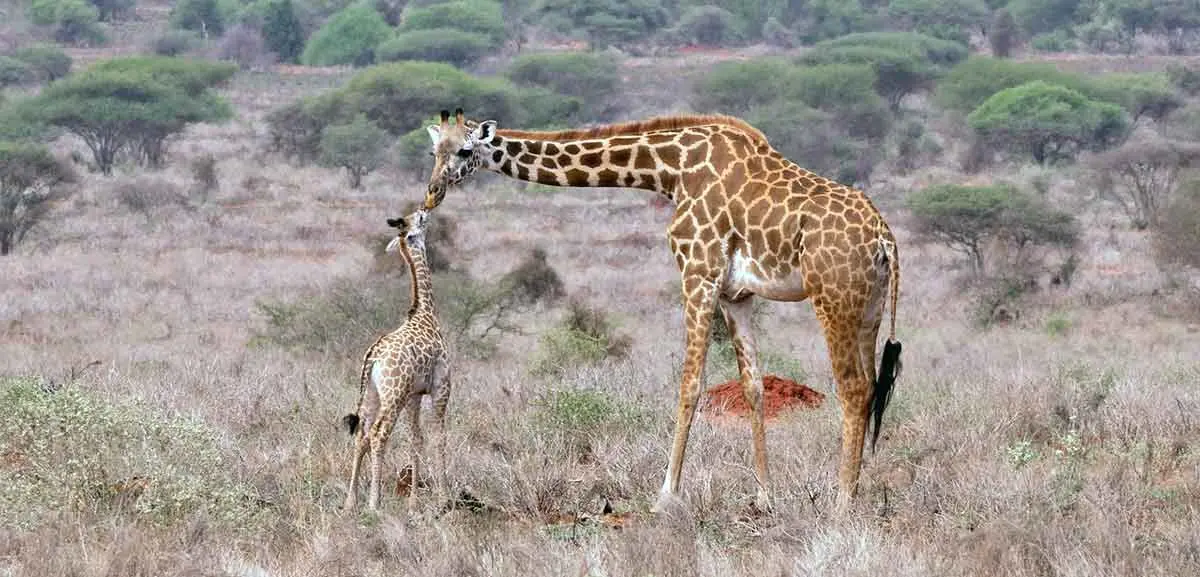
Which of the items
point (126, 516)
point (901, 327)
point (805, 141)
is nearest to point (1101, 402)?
point (126, 516)

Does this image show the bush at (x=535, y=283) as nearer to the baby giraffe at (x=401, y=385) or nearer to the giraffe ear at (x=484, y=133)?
the baby giraffe at (x=401, y=385)

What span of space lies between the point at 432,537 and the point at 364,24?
176 feet

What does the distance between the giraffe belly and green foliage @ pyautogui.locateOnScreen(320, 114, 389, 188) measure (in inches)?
1038

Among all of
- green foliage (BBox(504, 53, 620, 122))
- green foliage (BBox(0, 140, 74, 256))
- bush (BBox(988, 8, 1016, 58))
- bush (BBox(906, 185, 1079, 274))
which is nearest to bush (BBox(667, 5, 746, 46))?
bush (BBox(988, 8, 1016, 58))

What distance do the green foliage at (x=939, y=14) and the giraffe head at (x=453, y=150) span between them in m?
54.7

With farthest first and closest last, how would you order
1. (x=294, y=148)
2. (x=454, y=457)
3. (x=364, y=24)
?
(x=364, y=24) → (x=294, y=148) → (x=454, y=457)

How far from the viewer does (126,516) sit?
646cm

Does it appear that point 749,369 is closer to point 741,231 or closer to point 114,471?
point 741,231

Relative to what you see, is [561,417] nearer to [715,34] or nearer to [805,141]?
[805,141]

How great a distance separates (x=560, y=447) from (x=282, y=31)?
53895mm

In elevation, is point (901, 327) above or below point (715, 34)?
above

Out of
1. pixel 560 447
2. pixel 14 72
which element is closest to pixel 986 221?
pixel 560 447

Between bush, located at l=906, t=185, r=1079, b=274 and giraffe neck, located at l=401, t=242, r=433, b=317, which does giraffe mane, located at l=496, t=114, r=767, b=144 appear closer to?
giraffe neck, located at l=401, t=242, r=433, b=317

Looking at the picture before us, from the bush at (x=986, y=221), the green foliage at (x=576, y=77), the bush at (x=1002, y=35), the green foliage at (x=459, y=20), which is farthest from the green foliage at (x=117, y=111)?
the bush at (x=1002, y=35)
